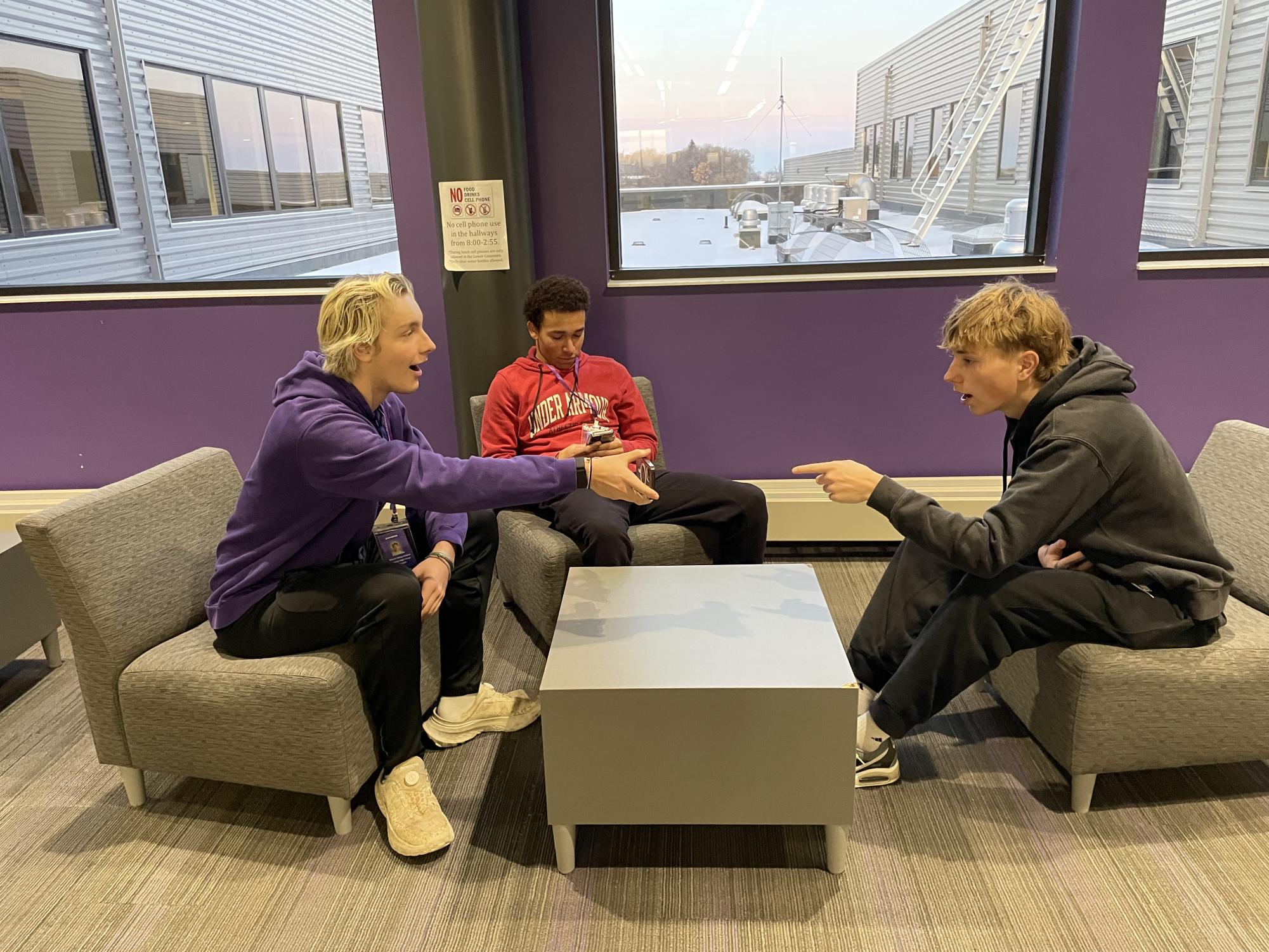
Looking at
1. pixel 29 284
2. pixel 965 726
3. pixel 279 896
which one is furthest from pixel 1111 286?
pixel 29 284

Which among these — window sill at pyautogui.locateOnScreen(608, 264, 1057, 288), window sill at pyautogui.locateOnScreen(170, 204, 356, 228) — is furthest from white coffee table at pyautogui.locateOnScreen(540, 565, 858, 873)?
window sill at pyautogui.locateOnScreen(170, 204, 356, 228)

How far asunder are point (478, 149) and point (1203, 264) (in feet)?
8.49

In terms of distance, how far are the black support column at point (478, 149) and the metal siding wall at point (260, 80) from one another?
21.1 inches

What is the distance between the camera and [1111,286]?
10.3ft

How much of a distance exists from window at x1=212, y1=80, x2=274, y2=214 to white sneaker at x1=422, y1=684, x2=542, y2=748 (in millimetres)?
2445

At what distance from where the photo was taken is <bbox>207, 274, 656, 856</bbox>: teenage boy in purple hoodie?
5.88 feet

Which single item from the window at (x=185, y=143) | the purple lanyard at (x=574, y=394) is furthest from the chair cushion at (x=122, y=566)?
the window at (x=185, y=143)

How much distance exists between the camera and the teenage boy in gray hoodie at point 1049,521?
1.71 m

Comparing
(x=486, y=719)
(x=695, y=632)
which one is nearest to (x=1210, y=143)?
(x=695, y=632)

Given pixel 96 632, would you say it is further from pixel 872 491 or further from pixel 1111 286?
pixel 1111 286

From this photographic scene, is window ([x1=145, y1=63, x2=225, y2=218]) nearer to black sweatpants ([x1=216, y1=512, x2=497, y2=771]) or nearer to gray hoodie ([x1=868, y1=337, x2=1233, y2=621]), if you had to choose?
black sweatpants ([x1=216, y1=512, x2=497, y2=771])

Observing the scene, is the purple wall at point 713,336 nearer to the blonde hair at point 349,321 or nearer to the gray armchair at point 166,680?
the blonde hair at point 349,321

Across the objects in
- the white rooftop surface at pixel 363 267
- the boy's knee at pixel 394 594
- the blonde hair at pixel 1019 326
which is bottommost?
the boy's knee at pixel 394 594

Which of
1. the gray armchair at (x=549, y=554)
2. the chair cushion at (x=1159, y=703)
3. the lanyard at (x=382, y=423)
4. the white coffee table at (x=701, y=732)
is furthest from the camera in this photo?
the gray armchair at (x=549, y=554)
